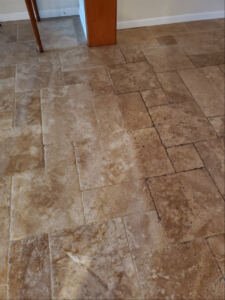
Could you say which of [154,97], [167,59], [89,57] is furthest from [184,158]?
[89,57]

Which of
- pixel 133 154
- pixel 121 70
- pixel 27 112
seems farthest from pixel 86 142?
pixel 121 70

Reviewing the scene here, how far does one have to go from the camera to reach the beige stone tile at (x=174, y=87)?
1.86 m

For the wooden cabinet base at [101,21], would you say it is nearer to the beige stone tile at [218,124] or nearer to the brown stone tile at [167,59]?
the brown stone tile at [167,59]

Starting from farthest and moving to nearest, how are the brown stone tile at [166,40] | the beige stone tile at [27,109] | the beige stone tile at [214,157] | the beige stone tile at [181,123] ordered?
the brown stone tile at [166,40]
the beige stone tile at [27,109]
the beige stone tile at [181,123]
the beige stone tile at [214,157]

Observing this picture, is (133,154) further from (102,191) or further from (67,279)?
(67,279)

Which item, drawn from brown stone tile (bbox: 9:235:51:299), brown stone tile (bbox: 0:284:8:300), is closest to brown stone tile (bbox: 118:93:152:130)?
brown stone tile (bbox: 9:235:51:299)

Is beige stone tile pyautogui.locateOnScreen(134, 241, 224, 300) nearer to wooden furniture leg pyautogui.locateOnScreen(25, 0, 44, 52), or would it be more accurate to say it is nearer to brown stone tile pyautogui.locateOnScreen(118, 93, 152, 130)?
brown stone tile pyautogui.locateOnScreen(118, 93, 152, 130)

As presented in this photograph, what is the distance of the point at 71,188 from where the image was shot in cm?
138

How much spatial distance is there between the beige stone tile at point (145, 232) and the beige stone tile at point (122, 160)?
8.7 inches

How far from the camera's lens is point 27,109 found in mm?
1796

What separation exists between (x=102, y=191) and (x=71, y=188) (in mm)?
160

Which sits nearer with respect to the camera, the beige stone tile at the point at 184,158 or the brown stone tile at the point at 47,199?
the brown stone tile at the point at 47,199

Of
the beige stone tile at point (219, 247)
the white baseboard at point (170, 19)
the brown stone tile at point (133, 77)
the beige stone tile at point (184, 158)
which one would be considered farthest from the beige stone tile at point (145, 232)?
the white baseboard at point (170, 19)

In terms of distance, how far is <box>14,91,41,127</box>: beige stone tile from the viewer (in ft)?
5.63
